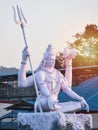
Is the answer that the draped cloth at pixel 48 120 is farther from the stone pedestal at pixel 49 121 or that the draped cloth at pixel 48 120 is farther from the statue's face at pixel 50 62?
the statue's face at pixel 50 62

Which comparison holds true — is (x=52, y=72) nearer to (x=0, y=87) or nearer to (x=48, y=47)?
(x=48, y=47)

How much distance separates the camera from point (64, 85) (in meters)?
6.59

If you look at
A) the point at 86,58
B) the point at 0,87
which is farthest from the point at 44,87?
the point at 86,58

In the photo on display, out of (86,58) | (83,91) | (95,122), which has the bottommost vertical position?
(95,122)

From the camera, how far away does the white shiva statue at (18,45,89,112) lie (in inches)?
240

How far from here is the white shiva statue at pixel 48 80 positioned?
6.09 m

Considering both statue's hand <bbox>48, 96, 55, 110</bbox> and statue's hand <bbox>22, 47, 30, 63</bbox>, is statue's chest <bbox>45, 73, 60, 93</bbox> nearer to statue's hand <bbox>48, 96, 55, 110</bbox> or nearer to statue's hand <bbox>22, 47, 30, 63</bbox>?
statue's hand <bbox>48, 96, 55, 110</bbox>

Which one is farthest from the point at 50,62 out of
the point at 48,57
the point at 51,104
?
the point at 51,104

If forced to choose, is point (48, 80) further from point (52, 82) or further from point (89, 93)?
point (89, 93)

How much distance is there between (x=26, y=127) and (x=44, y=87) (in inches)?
24.8

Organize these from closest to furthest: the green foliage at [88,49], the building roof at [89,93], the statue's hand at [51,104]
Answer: the statue's hand at [51,104]
the building roof at [89,93]
the green foliage at [88,49]

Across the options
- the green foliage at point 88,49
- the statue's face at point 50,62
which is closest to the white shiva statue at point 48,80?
the statue's face at point 50,62

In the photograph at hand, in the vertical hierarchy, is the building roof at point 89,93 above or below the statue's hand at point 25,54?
below

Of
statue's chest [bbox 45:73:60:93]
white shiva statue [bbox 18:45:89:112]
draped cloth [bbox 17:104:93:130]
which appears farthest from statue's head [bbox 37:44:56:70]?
draped cloth [bbox 17:104:93:130]
